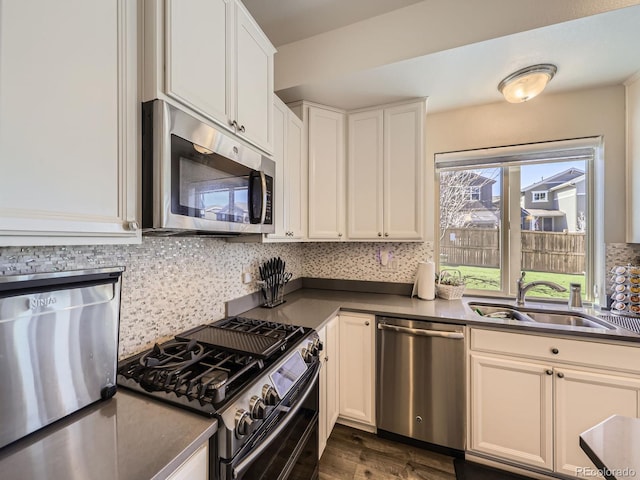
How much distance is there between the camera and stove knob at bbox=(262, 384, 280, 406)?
3.10 ft

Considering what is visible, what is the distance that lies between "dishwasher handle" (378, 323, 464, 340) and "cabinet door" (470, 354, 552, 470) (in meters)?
0.17

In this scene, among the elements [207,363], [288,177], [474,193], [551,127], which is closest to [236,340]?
[207,363]

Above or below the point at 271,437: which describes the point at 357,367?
below

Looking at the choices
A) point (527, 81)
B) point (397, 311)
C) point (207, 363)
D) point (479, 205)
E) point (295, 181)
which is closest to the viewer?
point (207, 363)

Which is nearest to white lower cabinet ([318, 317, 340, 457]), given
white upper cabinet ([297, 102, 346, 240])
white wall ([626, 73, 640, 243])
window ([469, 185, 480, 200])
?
white upper cabinet ([297, 102, 346, 240])

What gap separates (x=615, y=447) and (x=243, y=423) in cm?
99

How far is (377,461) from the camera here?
5.55ft

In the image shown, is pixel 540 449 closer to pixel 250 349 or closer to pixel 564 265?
pixel 564 265

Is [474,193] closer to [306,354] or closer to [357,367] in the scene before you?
[357,367]

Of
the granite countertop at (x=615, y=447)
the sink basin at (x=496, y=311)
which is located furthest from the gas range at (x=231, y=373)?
the sink basin at (x=496, y=311)

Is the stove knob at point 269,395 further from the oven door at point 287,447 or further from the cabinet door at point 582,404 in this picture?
the cabinet door at point 582,404

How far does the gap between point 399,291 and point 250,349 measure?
1.60 metres

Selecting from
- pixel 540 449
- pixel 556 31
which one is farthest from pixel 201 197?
pixel 540 449

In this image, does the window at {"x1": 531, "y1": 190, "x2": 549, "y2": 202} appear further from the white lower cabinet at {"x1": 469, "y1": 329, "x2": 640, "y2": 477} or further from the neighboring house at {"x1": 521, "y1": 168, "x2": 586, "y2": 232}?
the white lower cabinet at {"x1": 469, "y1": 329, "x2": 640, "y2": 477}
